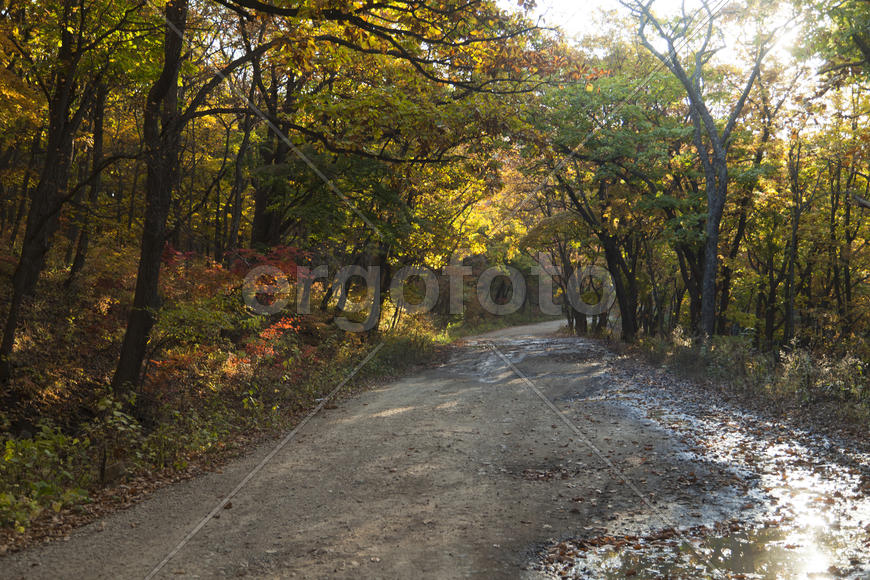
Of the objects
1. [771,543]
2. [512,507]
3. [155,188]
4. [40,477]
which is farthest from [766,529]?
[155,188]

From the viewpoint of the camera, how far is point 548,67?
851 centimetres

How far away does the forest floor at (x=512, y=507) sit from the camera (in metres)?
5.15

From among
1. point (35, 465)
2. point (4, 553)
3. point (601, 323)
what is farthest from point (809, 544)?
point (601, 323)

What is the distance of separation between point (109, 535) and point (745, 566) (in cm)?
597

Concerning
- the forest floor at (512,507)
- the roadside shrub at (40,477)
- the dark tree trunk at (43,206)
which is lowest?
the forest floor at (512,507)

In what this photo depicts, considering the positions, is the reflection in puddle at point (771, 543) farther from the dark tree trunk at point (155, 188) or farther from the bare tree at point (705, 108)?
the bare tree at point (705, 108)

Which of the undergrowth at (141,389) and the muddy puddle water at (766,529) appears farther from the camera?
the undergrowth at (141,389)

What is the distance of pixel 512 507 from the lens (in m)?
6.52

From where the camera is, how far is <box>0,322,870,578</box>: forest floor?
5152mm

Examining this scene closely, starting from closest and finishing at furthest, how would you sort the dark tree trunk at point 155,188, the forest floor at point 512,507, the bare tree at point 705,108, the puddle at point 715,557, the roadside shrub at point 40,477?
1. the puddle at point 715,557
2. the forest floor at point 512,507
3. the roadside shrub at point 40,477
4. the dark tree trunk at point 155,188
5. the bare tree at point 705,108

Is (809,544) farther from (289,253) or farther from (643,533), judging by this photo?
(289,253)

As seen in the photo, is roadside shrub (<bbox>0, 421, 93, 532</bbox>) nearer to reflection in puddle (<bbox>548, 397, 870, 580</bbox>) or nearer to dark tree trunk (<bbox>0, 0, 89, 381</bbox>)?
dark tree trunk (<bbox>0, 0, 89, 381</bbox>)

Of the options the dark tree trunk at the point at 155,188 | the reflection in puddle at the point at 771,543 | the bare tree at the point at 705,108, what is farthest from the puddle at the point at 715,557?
the bare tree at the point at 705,108

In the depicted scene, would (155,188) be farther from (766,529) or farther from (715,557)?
(766,529)
